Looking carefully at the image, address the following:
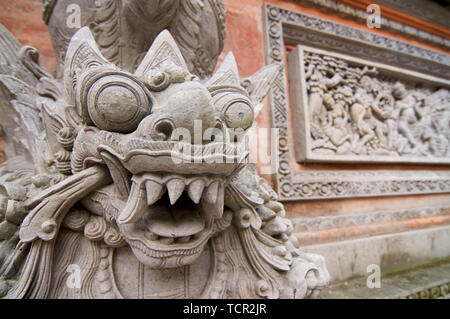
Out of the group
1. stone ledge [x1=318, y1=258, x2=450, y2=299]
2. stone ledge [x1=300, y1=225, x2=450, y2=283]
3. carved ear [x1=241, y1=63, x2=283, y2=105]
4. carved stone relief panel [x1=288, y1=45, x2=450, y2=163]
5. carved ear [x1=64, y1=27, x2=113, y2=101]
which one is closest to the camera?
carved ear [x1=64, y1=27, x2=113, y2=101]

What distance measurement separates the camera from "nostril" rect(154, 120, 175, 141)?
0.53 meters

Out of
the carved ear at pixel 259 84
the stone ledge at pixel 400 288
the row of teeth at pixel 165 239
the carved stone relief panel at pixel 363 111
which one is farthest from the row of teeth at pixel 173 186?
the carved stone relief panel at pixel 363 111

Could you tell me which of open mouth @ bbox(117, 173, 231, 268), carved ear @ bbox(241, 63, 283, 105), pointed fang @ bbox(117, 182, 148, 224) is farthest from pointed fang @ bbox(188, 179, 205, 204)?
carved ear @ bbox(241, 63, 283, 105)

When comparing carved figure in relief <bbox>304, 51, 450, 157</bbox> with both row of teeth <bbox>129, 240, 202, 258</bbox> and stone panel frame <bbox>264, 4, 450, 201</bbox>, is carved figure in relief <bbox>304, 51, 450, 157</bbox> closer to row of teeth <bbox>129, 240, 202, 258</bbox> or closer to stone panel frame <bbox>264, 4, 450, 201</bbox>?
stone panel frame <bbox>264, 4, 450, 201</bbox>

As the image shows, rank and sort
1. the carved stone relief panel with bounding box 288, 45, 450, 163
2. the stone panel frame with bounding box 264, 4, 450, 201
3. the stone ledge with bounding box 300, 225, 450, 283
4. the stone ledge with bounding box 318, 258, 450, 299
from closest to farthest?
the stone ledge with bounding box 318, 258, 450, 299 → the stone ledge with bounding box 300, 225, 450, 283 → the stone panel frame with bounding box 264, 4, 450, 201 → the carved stone relief panel with bounding box 288, 45, 450, 163

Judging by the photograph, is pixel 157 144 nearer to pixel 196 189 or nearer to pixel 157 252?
pixel 196 189

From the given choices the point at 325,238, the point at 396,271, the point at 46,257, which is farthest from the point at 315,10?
the point at 46,257

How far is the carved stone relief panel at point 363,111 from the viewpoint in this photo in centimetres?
203

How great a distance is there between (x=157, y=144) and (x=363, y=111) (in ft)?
7.81

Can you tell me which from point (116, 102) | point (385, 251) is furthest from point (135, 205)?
point (385, 251)

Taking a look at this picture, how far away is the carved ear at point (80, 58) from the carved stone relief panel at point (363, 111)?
63.2 inches

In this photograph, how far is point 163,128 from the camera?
0.54m

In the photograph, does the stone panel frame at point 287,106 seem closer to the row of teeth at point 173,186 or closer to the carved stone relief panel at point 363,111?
the carved stone relief panel at point 363,111

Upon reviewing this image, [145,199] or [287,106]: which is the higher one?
[287,106]
